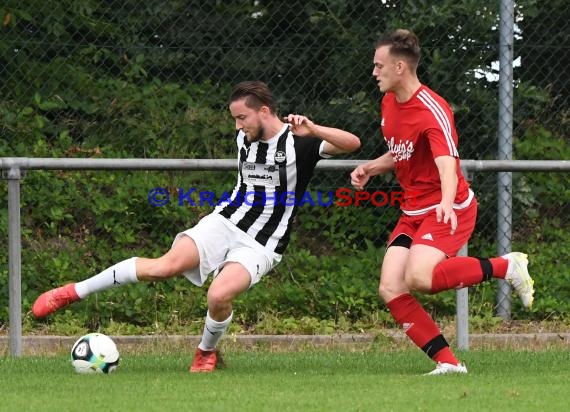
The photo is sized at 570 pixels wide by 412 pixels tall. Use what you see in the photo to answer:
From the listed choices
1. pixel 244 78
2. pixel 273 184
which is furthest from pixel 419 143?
pixel 244 78

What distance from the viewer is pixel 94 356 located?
677cm

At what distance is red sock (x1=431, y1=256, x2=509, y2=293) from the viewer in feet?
21.4

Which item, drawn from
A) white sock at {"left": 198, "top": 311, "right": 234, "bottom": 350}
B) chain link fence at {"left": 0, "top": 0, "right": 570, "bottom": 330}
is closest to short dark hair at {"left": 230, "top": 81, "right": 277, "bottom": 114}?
white sock at {"left": 198, "top": 311, "right": 234, "bottom": 350}

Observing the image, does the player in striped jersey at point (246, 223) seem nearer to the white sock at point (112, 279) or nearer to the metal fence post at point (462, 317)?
the white sock at point (112, 279)

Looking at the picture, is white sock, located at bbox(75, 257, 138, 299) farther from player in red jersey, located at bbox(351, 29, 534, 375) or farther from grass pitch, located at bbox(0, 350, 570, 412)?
player in red jersey, located at bbox(351, 29, 534, 375)

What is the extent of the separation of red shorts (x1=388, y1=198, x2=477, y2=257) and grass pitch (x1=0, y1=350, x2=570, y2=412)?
0.68 m

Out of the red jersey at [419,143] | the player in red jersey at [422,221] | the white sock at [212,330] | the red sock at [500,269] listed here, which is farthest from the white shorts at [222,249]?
the red sock at [500,269]

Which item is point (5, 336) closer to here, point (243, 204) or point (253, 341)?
point (253, 341)

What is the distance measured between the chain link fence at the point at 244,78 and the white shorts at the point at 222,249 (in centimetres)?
270

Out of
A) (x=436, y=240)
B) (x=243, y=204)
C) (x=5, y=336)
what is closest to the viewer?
(x=436, y=240)

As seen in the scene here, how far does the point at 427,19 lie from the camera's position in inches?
383

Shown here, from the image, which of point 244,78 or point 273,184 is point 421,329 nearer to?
point 273,184

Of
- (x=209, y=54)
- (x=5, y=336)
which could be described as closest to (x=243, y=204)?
(x=5, y=336)

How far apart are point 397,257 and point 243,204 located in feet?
3.13
